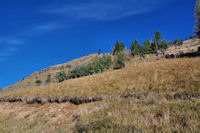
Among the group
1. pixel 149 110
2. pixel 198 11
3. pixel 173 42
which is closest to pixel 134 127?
pixel 149 110

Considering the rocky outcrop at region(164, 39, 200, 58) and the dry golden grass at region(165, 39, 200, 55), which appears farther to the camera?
the dry golden grass at region(165, 39, 200, 55)

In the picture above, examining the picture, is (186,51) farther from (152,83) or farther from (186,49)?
(152,83)

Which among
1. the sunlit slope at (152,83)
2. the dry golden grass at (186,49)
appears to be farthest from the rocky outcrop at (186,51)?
the sunlit slope at (152,83)

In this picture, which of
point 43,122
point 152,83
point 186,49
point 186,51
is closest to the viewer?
point 43,122

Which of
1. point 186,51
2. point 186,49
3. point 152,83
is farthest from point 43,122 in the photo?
point 186,49

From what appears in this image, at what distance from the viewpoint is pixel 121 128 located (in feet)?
13.7

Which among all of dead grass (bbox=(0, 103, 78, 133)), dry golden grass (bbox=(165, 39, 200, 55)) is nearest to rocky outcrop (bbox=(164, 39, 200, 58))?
dry golden grass (bbox=(165, 39, 200, 55))

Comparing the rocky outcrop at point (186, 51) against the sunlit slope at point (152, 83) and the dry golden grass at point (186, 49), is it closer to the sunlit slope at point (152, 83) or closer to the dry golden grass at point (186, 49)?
the dry golden grass at point (186, 49)

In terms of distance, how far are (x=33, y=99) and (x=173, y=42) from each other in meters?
104

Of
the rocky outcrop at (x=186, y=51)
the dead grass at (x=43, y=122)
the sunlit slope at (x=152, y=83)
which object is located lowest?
the dead grass at (x=43, y=122)

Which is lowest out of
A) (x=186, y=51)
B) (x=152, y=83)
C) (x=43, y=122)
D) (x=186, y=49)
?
(x=43, y=122)

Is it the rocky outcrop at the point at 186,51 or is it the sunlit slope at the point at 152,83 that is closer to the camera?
the sunlit slope at the point at 152,83

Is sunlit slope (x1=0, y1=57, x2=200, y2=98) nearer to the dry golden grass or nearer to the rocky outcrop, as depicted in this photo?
the rocky outcrop

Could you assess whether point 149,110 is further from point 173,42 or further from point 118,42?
point 173,42
